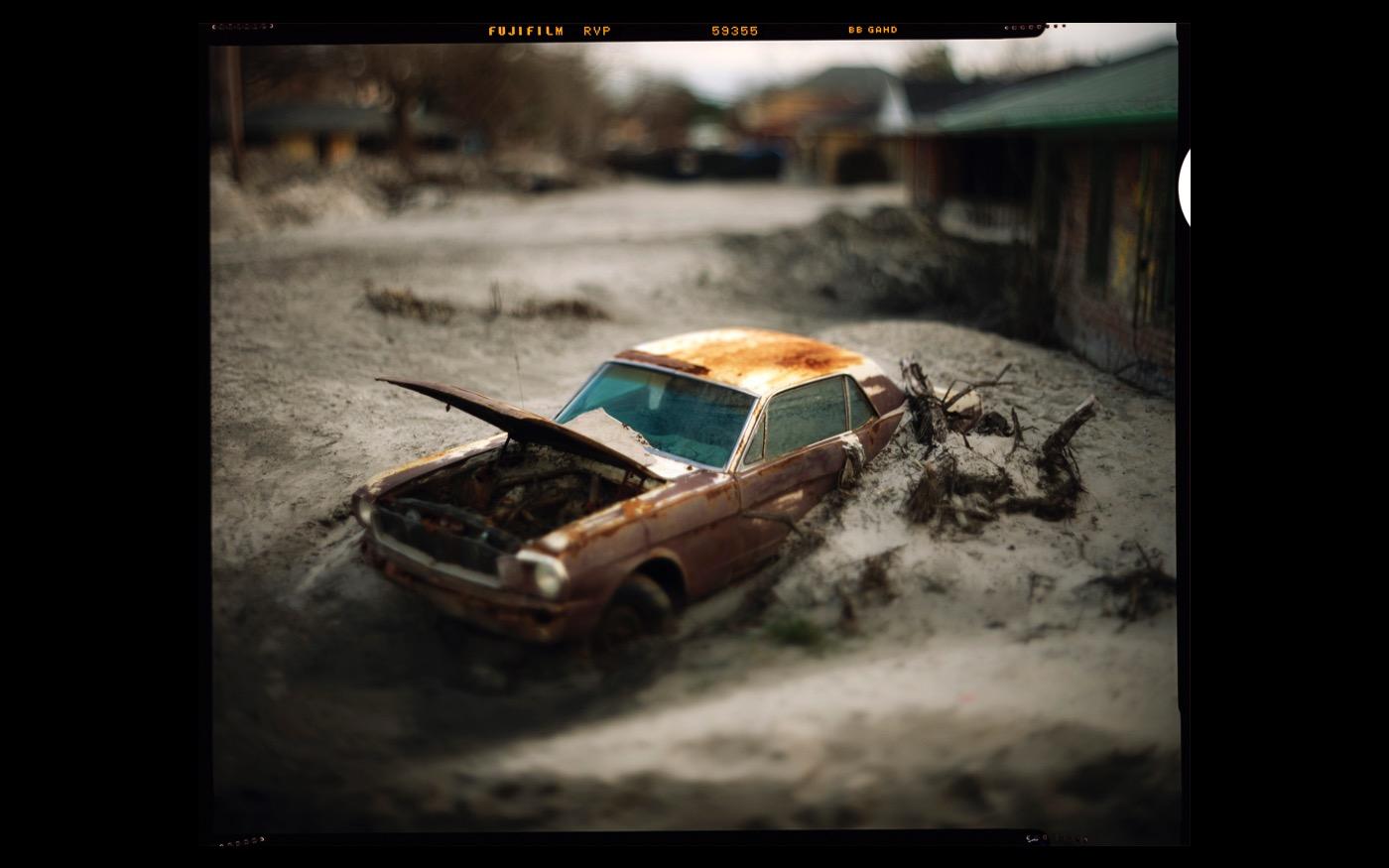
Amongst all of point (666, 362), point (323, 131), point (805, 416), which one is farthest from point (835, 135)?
point (805, 416)

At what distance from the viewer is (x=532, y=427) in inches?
160

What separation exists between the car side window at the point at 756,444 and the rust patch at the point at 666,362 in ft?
1.41

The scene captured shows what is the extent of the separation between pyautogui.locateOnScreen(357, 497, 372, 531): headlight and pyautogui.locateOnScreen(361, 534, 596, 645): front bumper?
30 cm

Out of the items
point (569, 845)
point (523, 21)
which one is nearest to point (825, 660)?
point (569, 845)

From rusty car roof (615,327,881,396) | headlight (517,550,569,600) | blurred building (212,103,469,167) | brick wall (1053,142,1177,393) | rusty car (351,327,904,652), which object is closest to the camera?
headlight (517,550,569,600)

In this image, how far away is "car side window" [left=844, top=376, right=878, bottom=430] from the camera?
486 cm

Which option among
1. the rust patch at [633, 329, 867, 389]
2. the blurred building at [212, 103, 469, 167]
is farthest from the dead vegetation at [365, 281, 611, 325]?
the blurred building at [212, 103, 469, 167]

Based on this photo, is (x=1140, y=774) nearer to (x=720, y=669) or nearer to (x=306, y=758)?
(x=720, y=669)

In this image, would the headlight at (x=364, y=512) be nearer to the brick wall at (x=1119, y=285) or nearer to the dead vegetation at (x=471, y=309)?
the dead vegetation at (x=471, y=309)

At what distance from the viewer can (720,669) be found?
12.9 feet

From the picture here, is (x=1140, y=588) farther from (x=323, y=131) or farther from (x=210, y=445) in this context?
(x=323, y=131)

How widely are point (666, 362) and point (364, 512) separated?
1.53 m

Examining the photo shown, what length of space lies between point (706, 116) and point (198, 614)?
26977 mm

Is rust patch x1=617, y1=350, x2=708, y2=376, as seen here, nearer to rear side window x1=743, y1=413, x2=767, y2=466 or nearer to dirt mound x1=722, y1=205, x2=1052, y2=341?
rear side window x1=743, y1=413, x2=767, y2=466
